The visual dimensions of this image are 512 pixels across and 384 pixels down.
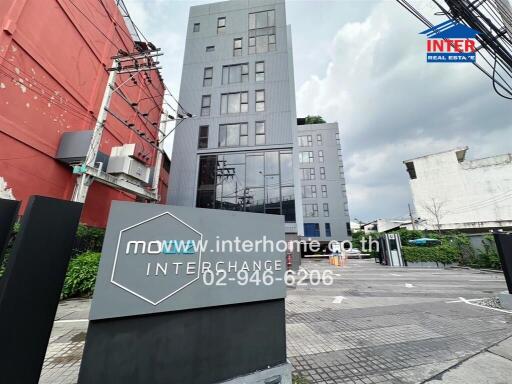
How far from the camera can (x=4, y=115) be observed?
8.12 m

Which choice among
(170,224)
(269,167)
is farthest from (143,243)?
(269,167)

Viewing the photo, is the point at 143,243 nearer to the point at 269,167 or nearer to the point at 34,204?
the point at 34,204

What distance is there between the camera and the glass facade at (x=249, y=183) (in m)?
16.0

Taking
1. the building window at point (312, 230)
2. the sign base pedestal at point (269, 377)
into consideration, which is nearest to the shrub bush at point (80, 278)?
the sign base pedestal at point (269, 377)

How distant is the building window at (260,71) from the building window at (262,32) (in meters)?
1.24

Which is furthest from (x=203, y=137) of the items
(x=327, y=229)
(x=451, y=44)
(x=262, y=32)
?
(x=327, y=229)

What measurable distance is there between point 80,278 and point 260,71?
18.1 m

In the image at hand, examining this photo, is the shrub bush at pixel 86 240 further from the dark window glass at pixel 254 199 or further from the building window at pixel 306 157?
the building window at pixel 306 157

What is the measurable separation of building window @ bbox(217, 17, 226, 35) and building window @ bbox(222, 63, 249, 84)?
12.9 feet

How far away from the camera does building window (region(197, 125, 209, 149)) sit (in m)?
17.6

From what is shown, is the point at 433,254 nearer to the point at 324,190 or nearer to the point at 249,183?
the point at 249,183

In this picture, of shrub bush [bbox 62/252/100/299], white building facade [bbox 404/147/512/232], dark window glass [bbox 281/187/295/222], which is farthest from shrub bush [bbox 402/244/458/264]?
shrub bush [bbox 62/252/100/299]

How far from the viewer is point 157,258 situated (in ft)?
7.44

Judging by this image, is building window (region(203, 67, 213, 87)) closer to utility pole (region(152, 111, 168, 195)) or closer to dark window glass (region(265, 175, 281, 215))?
utility pole (region(152, 111, 168, 195))
